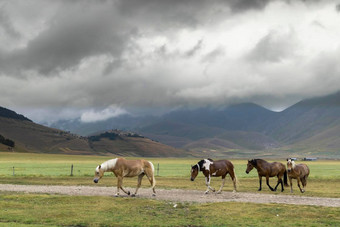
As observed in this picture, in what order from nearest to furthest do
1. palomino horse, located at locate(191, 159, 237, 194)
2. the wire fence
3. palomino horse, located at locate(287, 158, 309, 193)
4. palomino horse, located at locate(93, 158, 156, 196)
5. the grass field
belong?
1. the grass field
2. palomino horse, located at locate(93, 158, 156, 196)
3. palomino horse, located at locate(191, 159, 237, 194)
4. palomino horse, located at locate(287, 158, 309, 193)
5. the wire fence

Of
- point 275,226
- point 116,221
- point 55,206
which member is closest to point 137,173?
point 55,206

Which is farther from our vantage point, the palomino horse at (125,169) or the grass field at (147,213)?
the palomino horse at (125,169)

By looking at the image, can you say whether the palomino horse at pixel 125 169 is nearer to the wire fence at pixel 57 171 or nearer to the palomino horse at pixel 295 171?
the palomino horse at pixel 295 171

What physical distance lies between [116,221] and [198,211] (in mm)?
5236

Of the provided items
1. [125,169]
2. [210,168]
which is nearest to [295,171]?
[210,168]

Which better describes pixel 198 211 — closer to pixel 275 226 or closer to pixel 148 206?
pixel 148 206

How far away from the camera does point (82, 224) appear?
18016mm

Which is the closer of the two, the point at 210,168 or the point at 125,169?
the point at 125,169

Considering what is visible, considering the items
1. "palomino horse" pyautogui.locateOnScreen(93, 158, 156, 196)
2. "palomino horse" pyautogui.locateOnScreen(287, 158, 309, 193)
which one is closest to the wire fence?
"palomino horse" pyautogui.locateOnScreen(93, 158, 156, 196)

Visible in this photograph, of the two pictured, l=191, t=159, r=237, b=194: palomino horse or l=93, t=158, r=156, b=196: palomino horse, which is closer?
l=93, t=158, r=156, b=196: palomino horse

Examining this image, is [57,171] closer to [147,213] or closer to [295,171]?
[295,171]

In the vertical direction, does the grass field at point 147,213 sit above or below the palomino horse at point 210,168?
below

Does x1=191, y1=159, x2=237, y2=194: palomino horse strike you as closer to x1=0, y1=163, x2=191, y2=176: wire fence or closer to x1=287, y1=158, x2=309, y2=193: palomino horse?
x1=287, y1=158, x2=309, y2=193: palomino horse

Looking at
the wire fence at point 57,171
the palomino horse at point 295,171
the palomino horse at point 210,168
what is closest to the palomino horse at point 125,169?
the palomino horse at point 210,168
